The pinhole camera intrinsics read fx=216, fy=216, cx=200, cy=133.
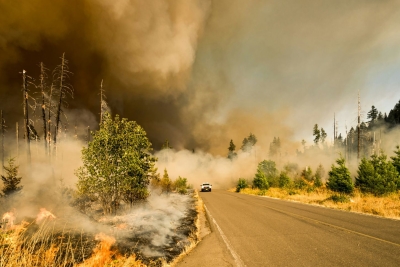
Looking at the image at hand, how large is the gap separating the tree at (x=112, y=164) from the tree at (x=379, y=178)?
23664 mm

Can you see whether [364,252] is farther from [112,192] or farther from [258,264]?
[112,192]

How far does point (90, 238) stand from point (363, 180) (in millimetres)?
27400

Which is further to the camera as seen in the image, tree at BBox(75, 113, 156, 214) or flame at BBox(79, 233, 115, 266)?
tree at BBox(75, 113, 156, 214)

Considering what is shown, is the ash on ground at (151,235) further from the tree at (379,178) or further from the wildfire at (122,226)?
the tree at (379,178)

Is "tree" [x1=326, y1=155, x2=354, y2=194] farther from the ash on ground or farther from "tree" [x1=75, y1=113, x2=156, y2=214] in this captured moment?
"tree" [x1=75, y1=113, x2=156, y2=214]

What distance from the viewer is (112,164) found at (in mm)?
12406

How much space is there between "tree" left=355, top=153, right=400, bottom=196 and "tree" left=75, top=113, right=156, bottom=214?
23.7 meters

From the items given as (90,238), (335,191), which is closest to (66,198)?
(90,238)

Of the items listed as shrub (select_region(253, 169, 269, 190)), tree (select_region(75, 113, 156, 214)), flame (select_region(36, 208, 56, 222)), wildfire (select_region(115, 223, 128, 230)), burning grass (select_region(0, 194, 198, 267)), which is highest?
tree (select_region(75, 113, 156, 214))

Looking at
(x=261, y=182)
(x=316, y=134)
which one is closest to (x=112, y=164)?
(x=261, y=182)

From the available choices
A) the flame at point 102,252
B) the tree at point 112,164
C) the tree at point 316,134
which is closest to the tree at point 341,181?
the tree at point 112,164

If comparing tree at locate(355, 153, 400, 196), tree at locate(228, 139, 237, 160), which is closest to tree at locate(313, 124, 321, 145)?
tree at locate(228, 139, 237, 160)

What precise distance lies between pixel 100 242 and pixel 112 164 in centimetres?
480

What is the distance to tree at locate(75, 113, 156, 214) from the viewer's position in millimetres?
12152
